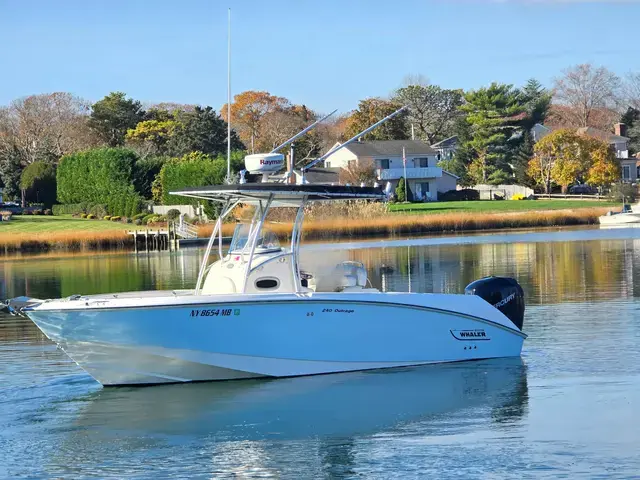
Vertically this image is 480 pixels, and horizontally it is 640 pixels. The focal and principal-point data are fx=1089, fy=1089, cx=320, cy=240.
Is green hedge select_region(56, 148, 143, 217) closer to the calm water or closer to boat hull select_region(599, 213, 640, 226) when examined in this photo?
boat hull select_region(599, 213, 640, 226)

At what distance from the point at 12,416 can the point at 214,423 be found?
9.24 ft

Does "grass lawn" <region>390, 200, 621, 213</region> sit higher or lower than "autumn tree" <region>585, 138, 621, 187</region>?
lower

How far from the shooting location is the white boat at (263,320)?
14805mm

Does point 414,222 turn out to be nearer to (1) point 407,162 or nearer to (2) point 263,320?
(1) point 407,162

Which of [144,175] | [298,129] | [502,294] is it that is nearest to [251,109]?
[298,129]

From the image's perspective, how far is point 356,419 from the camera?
44.9 feet

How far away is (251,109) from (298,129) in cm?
1423

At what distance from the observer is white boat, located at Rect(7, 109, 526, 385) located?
583 inches

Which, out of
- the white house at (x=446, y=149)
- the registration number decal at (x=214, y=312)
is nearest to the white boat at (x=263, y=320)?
the registration number decal at (x=214, y=312)

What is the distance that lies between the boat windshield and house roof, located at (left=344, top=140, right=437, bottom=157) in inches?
2987

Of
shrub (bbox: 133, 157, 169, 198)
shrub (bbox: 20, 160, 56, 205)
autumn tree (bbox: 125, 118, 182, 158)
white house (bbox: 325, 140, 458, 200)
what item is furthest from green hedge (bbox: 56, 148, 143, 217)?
white house (bbox: 325, 140, 458, 200)

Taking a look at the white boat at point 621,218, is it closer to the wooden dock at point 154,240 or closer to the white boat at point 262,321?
the wooden dock at point 154,240

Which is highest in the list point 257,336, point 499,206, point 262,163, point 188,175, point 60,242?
point 188,175

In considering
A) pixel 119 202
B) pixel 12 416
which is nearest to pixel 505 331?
pixel 12 416
